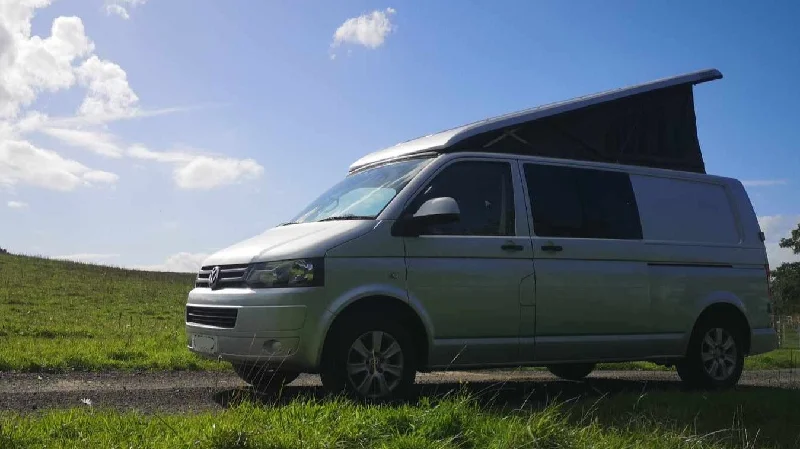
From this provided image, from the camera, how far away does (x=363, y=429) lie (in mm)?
4184

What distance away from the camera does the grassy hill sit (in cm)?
884

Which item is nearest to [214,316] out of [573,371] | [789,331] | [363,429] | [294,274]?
[294,274]

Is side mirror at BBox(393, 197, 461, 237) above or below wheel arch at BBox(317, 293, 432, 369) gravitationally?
above

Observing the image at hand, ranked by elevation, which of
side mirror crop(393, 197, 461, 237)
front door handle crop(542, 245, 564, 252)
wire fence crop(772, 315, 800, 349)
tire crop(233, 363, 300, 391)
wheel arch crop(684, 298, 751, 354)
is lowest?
wire fence crop(772, 315, 800, 349)

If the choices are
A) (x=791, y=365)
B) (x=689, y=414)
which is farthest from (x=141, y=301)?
(x=689, y=414)

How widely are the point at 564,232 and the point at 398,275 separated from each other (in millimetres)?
1870

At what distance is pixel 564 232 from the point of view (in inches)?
273

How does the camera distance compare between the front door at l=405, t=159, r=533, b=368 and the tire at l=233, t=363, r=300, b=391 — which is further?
the tire at l=233, t=363, r=300, b=391

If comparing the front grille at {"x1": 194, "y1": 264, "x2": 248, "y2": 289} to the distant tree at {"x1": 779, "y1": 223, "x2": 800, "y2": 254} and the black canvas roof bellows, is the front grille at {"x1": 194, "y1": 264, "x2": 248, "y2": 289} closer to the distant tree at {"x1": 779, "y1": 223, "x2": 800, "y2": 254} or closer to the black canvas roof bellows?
the black canvas roof bellows

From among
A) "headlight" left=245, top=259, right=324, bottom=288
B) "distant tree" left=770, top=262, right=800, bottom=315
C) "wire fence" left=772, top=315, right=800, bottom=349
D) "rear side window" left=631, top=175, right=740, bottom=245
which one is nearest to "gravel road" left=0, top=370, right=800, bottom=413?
"headlight" left=245, top=259, right=324, bottom=288

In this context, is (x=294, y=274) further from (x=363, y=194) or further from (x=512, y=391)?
(x=512, y=391)

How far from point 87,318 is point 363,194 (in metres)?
12.6

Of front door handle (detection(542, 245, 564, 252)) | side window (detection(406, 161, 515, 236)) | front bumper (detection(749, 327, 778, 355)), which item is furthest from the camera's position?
front bumper (detection(749, 327, 778, 355))

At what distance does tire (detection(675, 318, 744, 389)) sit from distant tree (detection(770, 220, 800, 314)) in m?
56.7
